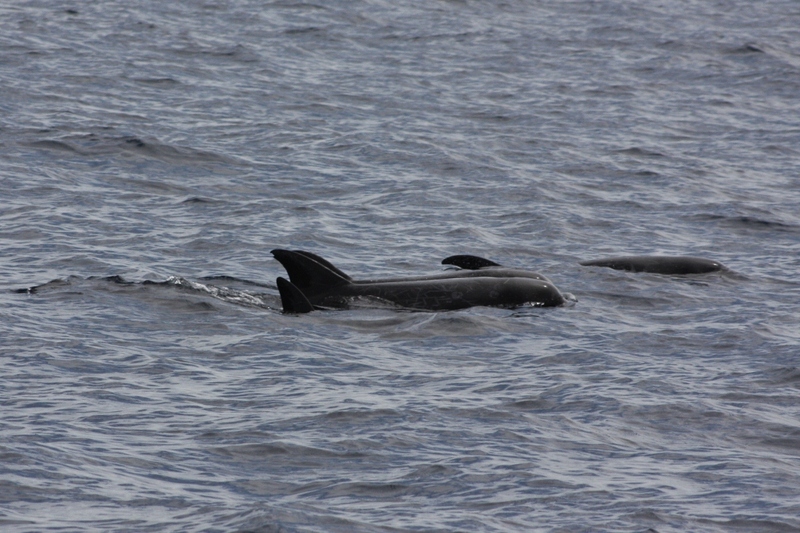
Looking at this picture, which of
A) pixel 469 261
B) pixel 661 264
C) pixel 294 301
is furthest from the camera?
pixel 661 264

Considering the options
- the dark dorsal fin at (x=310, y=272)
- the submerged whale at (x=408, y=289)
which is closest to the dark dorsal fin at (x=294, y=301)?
the submerged whale at (x=408, y=289)

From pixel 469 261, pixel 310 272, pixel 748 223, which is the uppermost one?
pixel 310 272

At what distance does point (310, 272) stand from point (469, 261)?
256 centimetres

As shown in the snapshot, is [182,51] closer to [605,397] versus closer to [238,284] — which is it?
[238,284]

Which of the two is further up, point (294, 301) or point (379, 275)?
point (294, 301)

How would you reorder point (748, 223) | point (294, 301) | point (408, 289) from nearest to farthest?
point (294, 301) → point (408, 289) → point (748, 223)

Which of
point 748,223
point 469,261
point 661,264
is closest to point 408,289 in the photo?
point 469,261

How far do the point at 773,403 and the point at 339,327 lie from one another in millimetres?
4602

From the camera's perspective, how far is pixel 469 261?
52.2 feet

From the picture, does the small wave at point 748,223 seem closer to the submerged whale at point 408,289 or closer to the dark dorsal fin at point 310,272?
the submerged whale at point 408,289

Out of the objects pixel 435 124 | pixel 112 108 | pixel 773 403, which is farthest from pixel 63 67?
pixel 773 403

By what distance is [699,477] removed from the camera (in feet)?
30.4

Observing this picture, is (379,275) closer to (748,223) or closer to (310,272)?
(310,272)

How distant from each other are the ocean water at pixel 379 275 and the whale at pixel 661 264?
0.32 meters
